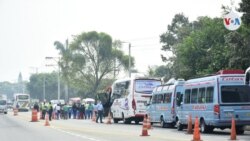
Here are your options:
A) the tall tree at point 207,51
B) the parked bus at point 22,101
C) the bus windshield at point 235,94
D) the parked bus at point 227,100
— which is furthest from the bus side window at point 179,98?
the parked bus at point 22,101

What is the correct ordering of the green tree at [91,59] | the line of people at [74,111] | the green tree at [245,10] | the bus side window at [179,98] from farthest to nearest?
the green tree at [91,59], the line of people at [74,111], the bus side window at [179,98], the green tree at [245,10]

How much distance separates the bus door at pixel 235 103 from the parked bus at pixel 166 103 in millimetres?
6973

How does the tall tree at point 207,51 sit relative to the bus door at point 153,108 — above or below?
above

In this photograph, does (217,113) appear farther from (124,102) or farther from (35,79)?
(35,79)

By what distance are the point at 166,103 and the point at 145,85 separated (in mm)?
6009

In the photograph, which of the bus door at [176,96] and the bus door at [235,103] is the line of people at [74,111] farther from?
the bus door at [235,103]

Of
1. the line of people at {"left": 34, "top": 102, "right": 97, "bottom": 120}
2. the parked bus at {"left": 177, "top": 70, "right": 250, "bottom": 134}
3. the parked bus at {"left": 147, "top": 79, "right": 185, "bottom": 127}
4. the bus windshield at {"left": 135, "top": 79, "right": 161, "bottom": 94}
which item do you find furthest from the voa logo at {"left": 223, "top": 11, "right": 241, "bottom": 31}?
the line of people at {"left": 34, "top": 102, "right": 97, "bottom": 120}

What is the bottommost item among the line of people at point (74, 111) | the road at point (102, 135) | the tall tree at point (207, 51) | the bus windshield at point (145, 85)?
the road at point (102, 135)

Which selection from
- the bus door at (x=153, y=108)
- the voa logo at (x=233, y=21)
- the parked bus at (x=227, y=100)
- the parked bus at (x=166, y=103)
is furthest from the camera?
the bus door at (x=153, y=108)

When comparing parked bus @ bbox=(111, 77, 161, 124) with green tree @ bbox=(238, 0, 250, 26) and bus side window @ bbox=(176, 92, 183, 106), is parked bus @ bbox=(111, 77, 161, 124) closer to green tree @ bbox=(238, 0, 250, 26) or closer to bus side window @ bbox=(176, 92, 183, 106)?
bus side window @ bbox=(176, 92, 183, 106)

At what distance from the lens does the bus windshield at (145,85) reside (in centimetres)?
4025

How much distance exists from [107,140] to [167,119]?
11.9 meters

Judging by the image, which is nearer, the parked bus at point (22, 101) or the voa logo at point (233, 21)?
the voa logo at point (233, 21)

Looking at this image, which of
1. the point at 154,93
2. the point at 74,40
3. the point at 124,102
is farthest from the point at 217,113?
the point at 74,40
